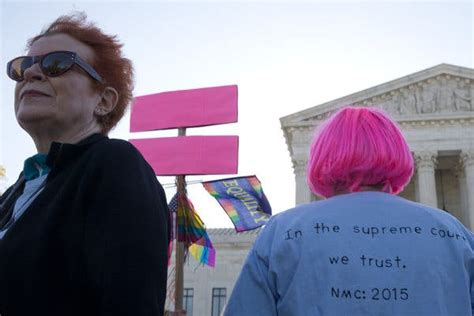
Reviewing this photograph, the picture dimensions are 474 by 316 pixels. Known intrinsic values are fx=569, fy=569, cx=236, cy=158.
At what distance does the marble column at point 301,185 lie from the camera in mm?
28766

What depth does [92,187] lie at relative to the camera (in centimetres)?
204

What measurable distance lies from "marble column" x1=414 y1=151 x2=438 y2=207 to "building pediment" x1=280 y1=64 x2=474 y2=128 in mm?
2045

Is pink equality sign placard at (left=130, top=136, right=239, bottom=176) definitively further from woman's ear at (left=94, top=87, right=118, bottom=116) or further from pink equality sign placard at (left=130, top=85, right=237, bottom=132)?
woman's ear at (left=94, top=87, right=118, bottom=116)

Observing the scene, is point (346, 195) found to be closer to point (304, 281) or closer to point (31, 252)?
point (304, 281)

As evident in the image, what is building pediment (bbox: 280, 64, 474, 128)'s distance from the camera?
3020cm

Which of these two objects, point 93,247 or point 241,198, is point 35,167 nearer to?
point 93,247

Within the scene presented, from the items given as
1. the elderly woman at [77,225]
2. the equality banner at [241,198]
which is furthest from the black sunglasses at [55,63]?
the equality banner at [241,198]

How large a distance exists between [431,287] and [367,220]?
1.29ft

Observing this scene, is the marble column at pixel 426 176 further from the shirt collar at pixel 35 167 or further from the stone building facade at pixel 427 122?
the shirt collar at pixel 35 167

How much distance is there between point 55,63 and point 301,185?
2701 cm

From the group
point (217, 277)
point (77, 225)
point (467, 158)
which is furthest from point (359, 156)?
point (217, 277)

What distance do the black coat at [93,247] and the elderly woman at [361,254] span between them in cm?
70

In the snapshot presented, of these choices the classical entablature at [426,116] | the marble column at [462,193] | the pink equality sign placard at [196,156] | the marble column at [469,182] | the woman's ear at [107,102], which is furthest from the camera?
the classical entablature at [426,116]

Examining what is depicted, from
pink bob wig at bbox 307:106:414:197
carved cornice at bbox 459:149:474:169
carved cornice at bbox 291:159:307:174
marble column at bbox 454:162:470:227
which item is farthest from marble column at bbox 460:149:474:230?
pink bob wig at bbox 307:106:414:197
